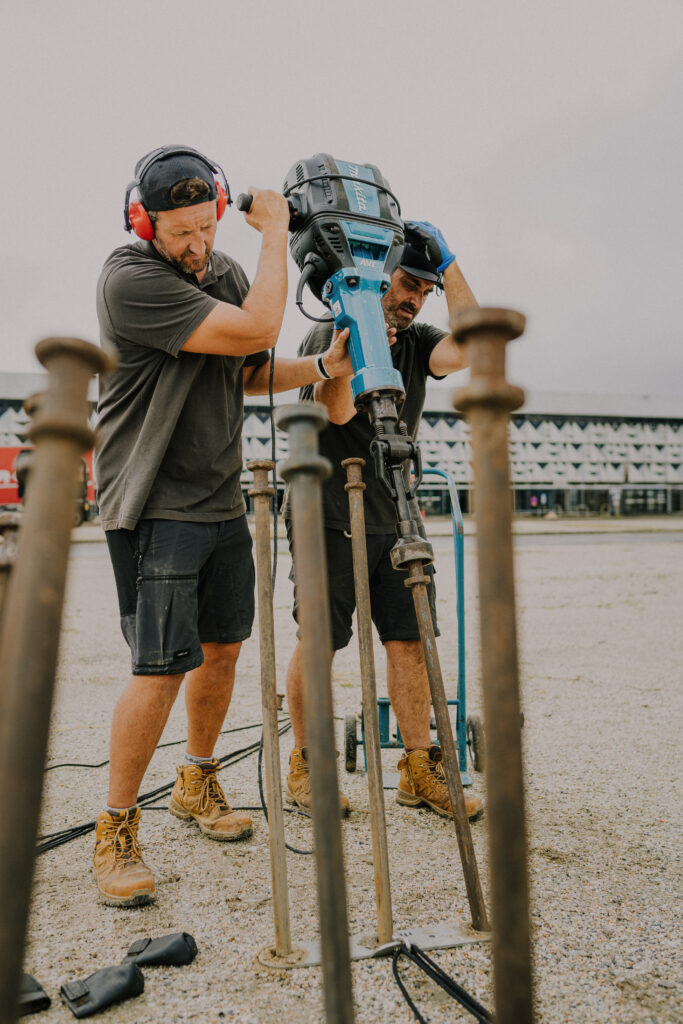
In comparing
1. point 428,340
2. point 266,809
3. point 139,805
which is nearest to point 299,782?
point 266,809

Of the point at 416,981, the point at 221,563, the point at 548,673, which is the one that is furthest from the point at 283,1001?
the point at 548,673

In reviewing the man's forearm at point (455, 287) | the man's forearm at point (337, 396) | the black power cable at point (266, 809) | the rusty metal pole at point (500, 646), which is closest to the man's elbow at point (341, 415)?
the man's forearm at point (337, 396)

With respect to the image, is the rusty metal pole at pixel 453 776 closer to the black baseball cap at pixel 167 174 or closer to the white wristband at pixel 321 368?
the white wristband at pixel 321 368

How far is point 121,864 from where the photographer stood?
6.99 ft

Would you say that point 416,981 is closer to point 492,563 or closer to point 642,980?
point 642,980

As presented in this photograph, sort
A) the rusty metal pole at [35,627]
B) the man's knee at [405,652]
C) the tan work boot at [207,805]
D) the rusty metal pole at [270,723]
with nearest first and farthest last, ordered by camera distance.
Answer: the rusty metal pole at [35,627], the rusty metal pole at [270,723], the tan work boot at [207,805], the man's knee at [405,652]

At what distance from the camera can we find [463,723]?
3033 mm

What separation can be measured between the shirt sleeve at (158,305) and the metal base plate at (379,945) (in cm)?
171

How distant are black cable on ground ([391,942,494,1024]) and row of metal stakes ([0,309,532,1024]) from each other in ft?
2.78

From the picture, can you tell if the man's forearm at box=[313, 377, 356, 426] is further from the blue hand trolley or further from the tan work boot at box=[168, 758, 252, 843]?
the tan work boot at box=[168, 758, 252, 843]

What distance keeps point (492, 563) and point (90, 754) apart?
331 centimetres

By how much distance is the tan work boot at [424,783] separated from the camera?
269 centimetres

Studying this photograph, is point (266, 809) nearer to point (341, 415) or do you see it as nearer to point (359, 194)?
point (341, 415)

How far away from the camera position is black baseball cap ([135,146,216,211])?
214cm
